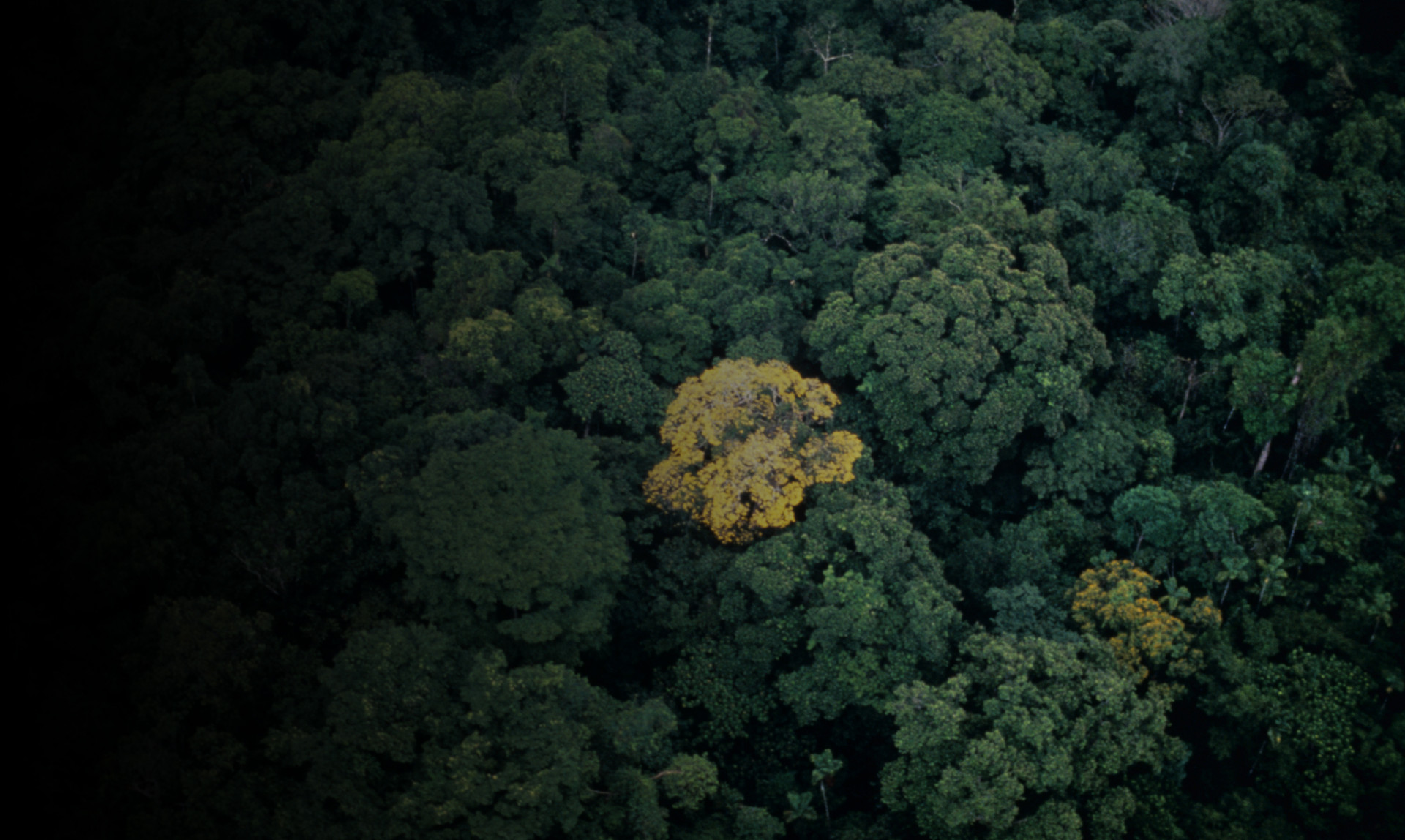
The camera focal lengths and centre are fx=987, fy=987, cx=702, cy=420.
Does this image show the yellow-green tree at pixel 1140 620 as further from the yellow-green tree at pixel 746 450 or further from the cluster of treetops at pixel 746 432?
the yellow-green tree at pixel 746 450

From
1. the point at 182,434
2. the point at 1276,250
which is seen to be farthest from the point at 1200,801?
the point at 182,434

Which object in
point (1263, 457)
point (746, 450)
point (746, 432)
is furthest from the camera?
point (1263, 457)

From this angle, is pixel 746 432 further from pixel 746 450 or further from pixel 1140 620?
pixel 1140 620

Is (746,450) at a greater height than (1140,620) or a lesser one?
greater

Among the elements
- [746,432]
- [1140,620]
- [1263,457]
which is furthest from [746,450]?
[1263,457]

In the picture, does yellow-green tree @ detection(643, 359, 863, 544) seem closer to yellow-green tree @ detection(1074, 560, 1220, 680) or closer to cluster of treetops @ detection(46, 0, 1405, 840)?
cluster of treetops @ detection(46, 0, 1405, 840)

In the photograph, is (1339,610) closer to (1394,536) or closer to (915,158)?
(1394,536)
